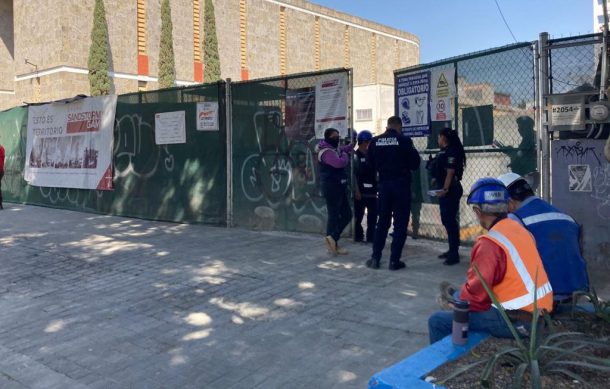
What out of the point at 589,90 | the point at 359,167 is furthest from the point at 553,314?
A: the point at 359,167

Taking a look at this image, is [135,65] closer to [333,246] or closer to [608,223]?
[333,246]

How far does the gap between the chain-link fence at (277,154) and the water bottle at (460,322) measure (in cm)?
583

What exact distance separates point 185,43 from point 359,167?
32427 millimetres

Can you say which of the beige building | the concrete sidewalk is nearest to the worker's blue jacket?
the concrete sidewalk

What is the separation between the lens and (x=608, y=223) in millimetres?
6133

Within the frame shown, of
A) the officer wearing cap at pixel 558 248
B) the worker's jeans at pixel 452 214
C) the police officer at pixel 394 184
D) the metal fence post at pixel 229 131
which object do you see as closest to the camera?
the officer wearing cap at pixel 558 248

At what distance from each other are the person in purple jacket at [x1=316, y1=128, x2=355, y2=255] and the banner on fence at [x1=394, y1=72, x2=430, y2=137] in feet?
3.61

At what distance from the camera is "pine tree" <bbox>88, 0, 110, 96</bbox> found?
31.4 m

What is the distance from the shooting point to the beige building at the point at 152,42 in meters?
31.5

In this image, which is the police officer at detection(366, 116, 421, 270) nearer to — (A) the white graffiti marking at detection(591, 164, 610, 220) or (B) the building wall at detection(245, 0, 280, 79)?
(A) the white graffiti marking at detection(591, 164, 610, 220)

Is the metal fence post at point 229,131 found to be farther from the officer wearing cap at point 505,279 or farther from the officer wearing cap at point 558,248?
the officer wearing cap at point 505,279

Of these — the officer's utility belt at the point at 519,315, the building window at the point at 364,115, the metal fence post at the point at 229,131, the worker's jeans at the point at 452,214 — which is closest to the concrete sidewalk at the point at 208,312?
the worker's jeans at the point at 452,214

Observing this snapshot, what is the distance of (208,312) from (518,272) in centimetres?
334

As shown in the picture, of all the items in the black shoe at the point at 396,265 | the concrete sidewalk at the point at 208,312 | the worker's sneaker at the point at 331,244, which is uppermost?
the worker's sneaker at the point at 331,244
